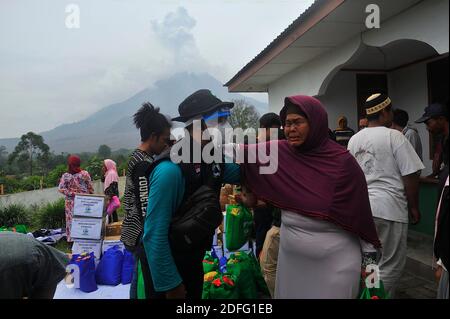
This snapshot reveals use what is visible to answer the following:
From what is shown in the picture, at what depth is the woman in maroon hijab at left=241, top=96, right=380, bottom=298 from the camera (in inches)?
62.2

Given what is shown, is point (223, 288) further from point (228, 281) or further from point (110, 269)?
point (110, 269)

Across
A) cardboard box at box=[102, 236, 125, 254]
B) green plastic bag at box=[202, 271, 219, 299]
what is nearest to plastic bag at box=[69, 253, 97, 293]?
cardboard box at box=[102, 236, 125, 254]

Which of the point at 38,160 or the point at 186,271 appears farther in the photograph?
the point at 38,160

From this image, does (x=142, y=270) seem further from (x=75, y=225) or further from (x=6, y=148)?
(x=6, y=148)

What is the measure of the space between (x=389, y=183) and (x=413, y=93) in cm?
407

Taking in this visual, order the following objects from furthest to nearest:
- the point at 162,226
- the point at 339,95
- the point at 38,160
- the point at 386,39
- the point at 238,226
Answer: the point at 38,160, the point at 339,95, the point at 386,39, the point at 238,226, the point at 162,226

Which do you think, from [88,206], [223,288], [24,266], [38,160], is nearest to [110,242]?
[88,206]

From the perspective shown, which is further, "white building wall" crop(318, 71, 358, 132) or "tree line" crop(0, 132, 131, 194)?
"tree line" crop(0, 132, 131, 194)

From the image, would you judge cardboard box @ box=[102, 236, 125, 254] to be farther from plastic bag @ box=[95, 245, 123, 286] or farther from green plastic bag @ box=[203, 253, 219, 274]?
green plastic bag @ box=[203, 253, 219, 274]

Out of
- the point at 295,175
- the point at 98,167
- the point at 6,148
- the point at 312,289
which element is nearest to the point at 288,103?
the point at 295,175

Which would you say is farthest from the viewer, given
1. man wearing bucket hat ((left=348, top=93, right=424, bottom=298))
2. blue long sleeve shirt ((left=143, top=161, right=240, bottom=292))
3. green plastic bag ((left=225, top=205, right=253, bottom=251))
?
man wearing bucket hat ((left=348, top=93, right=424, bottom=298))

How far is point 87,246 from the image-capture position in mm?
4164

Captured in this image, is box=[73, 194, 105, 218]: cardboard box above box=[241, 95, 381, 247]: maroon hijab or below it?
below
